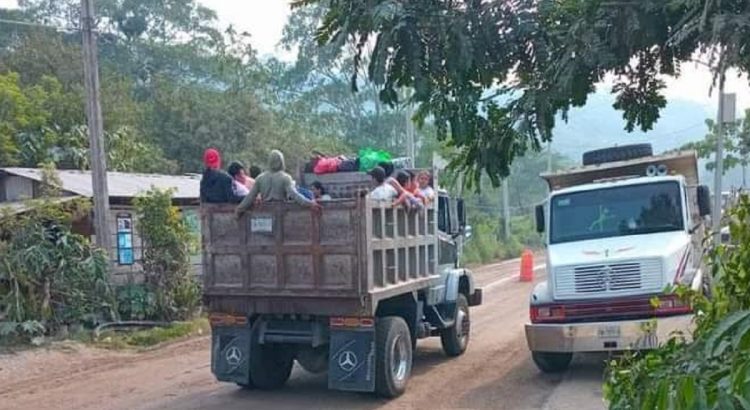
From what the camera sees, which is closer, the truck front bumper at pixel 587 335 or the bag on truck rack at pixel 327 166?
the truck front bumper at pixel 587 335

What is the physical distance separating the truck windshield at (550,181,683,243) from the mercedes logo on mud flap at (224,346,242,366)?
4451 mm

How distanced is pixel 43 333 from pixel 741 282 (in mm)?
12847

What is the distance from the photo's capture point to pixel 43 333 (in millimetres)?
13992

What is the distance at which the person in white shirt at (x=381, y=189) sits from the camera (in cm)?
1010

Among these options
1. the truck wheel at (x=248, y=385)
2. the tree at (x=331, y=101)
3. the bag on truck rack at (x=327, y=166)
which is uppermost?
the tree at (x=331, y=101)

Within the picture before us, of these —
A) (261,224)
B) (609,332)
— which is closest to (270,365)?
(261,224)

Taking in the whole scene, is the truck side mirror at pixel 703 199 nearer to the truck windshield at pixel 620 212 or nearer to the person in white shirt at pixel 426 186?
the truck windshield at pixel 620 212

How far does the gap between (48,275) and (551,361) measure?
836cm

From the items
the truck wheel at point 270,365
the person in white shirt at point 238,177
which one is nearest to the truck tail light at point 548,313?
the truck wheel at point 270,365

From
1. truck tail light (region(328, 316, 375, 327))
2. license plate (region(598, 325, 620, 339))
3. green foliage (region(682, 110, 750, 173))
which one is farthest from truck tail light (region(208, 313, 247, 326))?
green foliage (region(682, 110, 750, 173))

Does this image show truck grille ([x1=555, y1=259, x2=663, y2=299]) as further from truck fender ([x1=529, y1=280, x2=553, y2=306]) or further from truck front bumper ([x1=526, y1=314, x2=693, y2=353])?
truck front bumper ([x1=526, y1=314, x2=693, y2=353])

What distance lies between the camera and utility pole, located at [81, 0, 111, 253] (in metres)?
15.5

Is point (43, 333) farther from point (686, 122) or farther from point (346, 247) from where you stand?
point (686, 122)

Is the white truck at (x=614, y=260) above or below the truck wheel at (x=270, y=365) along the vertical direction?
above
